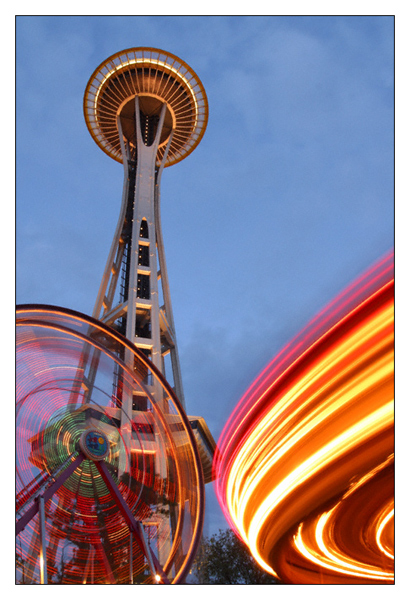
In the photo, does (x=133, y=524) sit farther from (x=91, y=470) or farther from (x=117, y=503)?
(x=91, y=470)

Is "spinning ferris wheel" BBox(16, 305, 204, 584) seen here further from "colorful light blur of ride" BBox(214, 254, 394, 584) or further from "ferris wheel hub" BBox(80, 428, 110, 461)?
"colorful light blur of ride" BBox(214, 254, 394, 584)

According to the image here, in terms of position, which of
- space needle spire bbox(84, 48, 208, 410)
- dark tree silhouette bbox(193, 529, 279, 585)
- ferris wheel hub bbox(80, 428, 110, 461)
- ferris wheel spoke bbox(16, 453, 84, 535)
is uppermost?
space needle spire bbox(84, 48, 208, 410)

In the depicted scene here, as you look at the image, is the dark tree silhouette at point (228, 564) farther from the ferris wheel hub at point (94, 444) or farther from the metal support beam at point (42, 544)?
the metal support beam at point (42, 544)

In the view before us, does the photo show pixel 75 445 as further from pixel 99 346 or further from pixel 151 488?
pixel 151 488

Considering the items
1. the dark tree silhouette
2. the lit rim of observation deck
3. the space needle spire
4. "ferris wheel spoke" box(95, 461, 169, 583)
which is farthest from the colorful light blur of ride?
the lit rim of observation deck

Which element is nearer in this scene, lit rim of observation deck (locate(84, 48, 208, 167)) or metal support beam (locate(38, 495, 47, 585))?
metal support beam (locate(38, 495, 47, 585))
